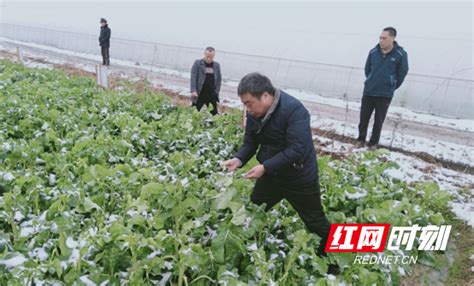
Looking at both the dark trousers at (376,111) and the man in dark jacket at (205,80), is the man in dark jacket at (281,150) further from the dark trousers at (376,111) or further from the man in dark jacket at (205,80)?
the dark trousers at (376,111)

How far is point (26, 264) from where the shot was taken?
7.45 feet

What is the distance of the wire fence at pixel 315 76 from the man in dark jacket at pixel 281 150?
891 centimetres

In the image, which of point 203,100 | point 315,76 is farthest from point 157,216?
point 315,76

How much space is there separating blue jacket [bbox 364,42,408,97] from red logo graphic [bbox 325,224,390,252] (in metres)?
2.94

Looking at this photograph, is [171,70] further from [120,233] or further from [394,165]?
[120,233]

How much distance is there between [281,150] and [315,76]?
11200 mm

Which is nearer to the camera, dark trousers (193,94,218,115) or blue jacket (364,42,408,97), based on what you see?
blue jacket (364,42,408,97)

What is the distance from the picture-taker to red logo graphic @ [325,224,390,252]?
116 inches

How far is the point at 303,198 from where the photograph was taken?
2.79 meters

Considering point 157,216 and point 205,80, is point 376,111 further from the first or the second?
point 157,216

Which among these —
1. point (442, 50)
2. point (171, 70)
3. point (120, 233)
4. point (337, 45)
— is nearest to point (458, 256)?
point (120, 233)

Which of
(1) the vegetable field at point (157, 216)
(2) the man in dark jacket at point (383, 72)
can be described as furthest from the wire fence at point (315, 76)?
(1) the vegetable field at point (157, 216)

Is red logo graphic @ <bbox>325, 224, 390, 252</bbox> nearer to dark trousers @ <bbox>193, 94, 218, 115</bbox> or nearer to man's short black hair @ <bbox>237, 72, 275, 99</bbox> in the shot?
man's short black hair @ <bbox>237, 72, 275, 99</bbox>

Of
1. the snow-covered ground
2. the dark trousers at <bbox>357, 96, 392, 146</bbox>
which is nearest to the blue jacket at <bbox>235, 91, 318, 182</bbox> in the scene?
the snow-covered ground
